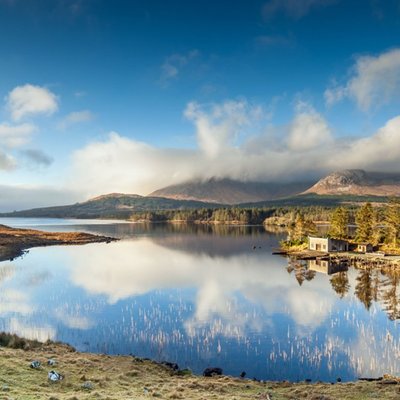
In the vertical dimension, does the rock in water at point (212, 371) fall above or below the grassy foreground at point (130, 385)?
below

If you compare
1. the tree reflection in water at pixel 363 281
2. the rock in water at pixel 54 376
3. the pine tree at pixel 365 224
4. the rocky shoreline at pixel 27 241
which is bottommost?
the tree reflection in water at pixel 363 281

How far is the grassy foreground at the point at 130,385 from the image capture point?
2105 centimetres

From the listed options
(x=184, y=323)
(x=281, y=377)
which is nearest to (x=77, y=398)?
(x=281, y=377)

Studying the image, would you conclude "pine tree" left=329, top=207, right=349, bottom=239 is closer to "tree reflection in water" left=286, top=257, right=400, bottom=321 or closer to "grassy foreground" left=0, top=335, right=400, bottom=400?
"tree reflection in water" left=286, top=257, right=400, bottom=321

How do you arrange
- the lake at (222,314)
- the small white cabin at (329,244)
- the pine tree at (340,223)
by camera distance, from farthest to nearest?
the pine tree at (340,223)
the small white cabin at (329,244)
the lake at (222,314)

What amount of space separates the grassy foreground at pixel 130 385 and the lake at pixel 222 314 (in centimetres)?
464

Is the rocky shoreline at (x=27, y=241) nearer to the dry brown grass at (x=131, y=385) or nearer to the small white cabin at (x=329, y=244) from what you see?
the small white cabin at (x=329, y=244)

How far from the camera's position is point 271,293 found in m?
65.5

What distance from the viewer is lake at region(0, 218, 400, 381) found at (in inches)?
1428

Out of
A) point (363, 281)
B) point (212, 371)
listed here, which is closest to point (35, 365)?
point (212, 371)

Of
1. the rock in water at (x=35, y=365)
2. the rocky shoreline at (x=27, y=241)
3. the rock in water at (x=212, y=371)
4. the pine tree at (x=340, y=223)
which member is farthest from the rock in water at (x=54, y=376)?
the pine tree at (x=340, y=223)

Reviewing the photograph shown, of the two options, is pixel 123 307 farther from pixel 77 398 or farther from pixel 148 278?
pixel 77 398

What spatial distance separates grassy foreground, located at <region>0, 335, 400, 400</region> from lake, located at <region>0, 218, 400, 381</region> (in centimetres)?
464

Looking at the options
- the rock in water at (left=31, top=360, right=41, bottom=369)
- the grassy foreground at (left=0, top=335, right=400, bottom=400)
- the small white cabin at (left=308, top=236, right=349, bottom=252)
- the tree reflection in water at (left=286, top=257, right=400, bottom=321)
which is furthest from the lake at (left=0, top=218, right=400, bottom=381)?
the small white cabin at (left=308, top=236, right=349, bottom=252)
